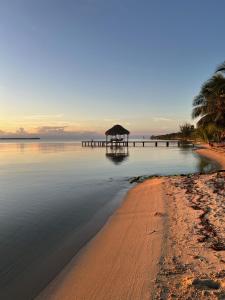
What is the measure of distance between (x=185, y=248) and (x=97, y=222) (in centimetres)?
355

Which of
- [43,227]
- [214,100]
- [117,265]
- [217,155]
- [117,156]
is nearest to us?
[117,265]

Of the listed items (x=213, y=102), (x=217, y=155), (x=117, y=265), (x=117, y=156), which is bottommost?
(x=117, y=156)

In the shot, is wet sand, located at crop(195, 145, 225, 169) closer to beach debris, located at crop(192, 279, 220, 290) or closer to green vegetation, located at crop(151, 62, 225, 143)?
green vegetation, located at crop(151, 62, 225, 143)

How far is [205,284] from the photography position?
3816mm

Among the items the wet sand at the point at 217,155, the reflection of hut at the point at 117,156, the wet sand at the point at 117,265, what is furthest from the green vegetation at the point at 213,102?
the wet sand at the point at 117,265

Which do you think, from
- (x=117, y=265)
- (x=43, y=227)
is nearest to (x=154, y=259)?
(x=117, y=265)

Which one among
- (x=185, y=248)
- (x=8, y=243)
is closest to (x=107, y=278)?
(x=185, y=248)

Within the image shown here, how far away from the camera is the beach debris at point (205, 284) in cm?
374

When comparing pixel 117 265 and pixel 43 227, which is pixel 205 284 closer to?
pixel 117 265

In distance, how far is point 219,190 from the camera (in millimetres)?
10602

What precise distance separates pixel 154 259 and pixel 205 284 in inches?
47.6

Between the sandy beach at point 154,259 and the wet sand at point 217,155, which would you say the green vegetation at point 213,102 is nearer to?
the wet sand at point 217,155

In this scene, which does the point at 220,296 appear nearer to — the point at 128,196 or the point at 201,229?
the point at 201,229

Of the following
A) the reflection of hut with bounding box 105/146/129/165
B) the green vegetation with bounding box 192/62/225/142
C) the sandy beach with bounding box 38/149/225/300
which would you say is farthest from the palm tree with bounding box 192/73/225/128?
the sandy beach with bounding box 38/149/225/300
